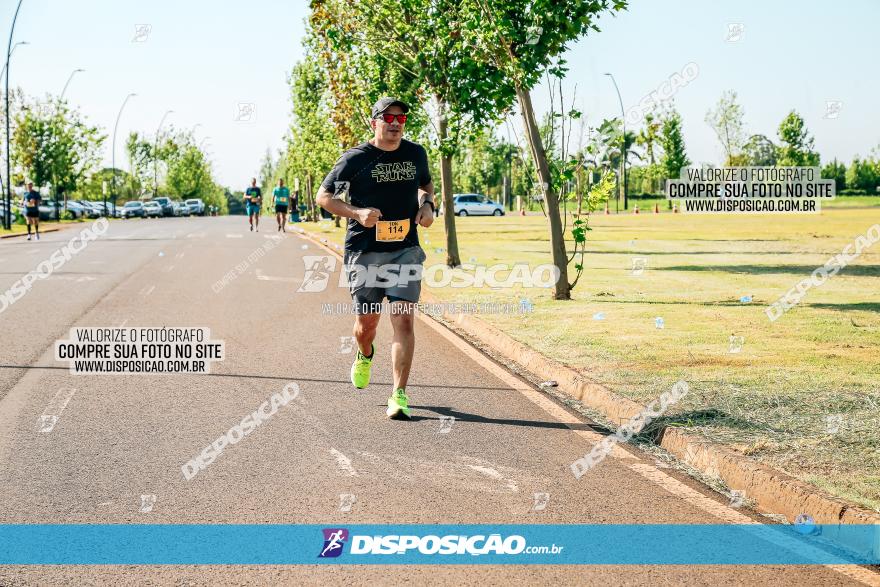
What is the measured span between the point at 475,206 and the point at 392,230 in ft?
225

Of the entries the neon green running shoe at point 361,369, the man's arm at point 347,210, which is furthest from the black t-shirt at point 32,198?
the man's arm at point 347,210

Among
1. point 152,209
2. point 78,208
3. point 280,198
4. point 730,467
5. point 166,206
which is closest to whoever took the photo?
point 730,467

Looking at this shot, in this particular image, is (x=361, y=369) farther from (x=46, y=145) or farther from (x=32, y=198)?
(x=46, y=145)

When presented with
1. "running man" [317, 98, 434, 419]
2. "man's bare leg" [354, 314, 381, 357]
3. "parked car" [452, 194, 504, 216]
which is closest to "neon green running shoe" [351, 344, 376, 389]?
"man's bare leg" [354, 314, 381, 357]

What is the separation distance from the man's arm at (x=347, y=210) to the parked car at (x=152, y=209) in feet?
270

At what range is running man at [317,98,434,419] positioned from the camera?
6566 mm

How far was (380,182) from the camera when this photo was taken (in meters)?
6.64

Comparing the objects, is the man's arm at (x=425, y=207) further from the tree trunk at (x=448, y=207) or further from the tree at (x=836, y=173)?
the tree at (x=836, y=173)

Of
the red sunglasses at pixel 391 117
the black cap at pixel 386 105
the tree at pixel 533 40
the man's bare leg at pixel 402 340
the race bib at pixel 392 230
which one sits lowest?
the man's bare leg at pixel 402 340

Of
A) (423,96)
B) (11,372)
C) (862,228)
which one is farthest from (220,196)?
(11,372)

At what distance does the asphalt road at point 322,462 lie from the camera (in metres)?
4.14

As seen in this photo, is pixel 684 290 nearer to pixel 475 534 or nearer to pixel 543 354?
pixel 543 354

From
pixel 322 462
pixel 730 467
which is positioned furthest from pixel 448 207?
pixel 730 467

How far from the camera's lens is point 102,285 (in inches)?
680
